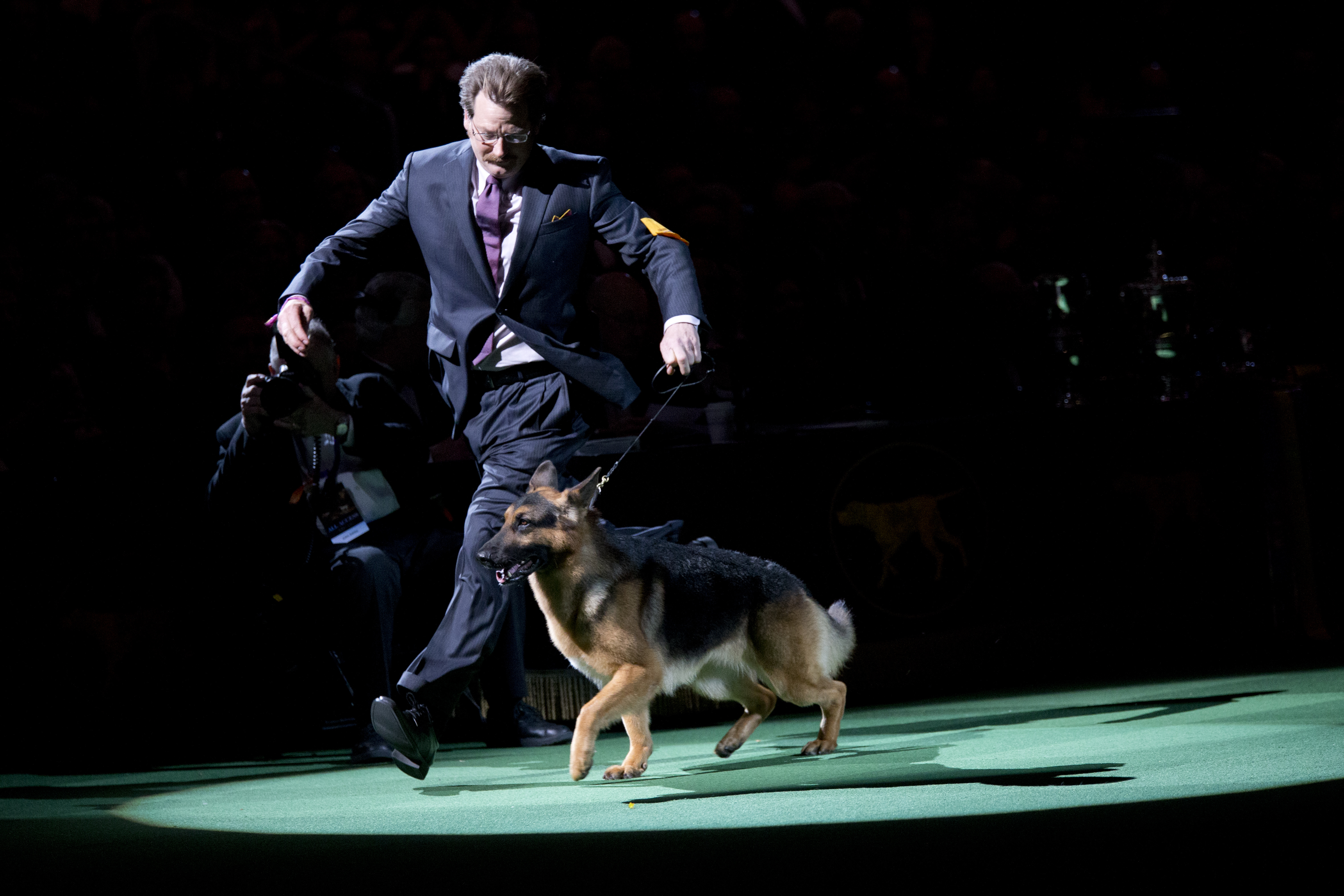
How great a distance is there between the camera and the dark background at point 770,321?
586cm

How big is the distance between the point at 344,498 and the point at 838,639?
2131 mm

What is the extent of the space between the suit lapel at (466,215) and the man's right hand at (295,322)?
48cm

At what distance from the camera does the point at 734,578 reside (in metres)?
4.65

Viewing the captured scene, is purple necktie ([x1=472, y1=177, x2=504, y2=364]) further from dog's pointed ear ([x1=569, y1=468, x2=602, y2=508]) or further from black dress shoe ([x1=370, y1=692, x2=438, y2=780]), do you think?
black dress shoe ([x1=370, y1=692, x2=438, y2=780])

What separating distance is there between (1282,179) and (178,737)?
715cm

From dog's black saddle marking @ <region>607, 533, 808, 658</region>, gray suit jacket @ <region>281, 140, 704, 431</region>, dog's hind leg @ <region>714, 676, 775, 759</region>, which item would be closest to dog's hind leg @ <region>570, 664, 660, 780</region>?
dog's black saddle marking @ <region>607, 533, 808, 658</region>

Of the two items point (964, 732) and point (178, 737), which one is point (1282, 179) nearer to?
point (964, 732)

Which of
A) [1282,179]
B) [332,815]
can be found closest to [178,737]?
[332,815]

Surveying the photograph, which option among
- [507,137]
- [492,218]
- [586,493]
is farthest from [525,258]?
[586,493]

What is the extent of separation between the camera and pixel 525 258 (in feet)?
13.2

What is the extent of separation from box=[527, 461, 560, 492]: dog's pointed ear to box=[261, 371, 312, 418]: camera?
1.48 meters

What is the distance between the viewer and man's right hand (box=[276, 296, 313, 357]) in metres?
3.83

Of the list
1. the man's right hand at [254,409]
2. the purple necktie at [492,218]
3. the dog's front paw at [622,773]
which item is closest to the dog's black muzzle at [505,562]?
the dog's front paw at [622,773]

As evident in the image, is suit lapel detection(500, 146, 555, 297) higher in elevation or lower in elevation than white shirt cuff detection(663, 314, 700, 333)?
higher
